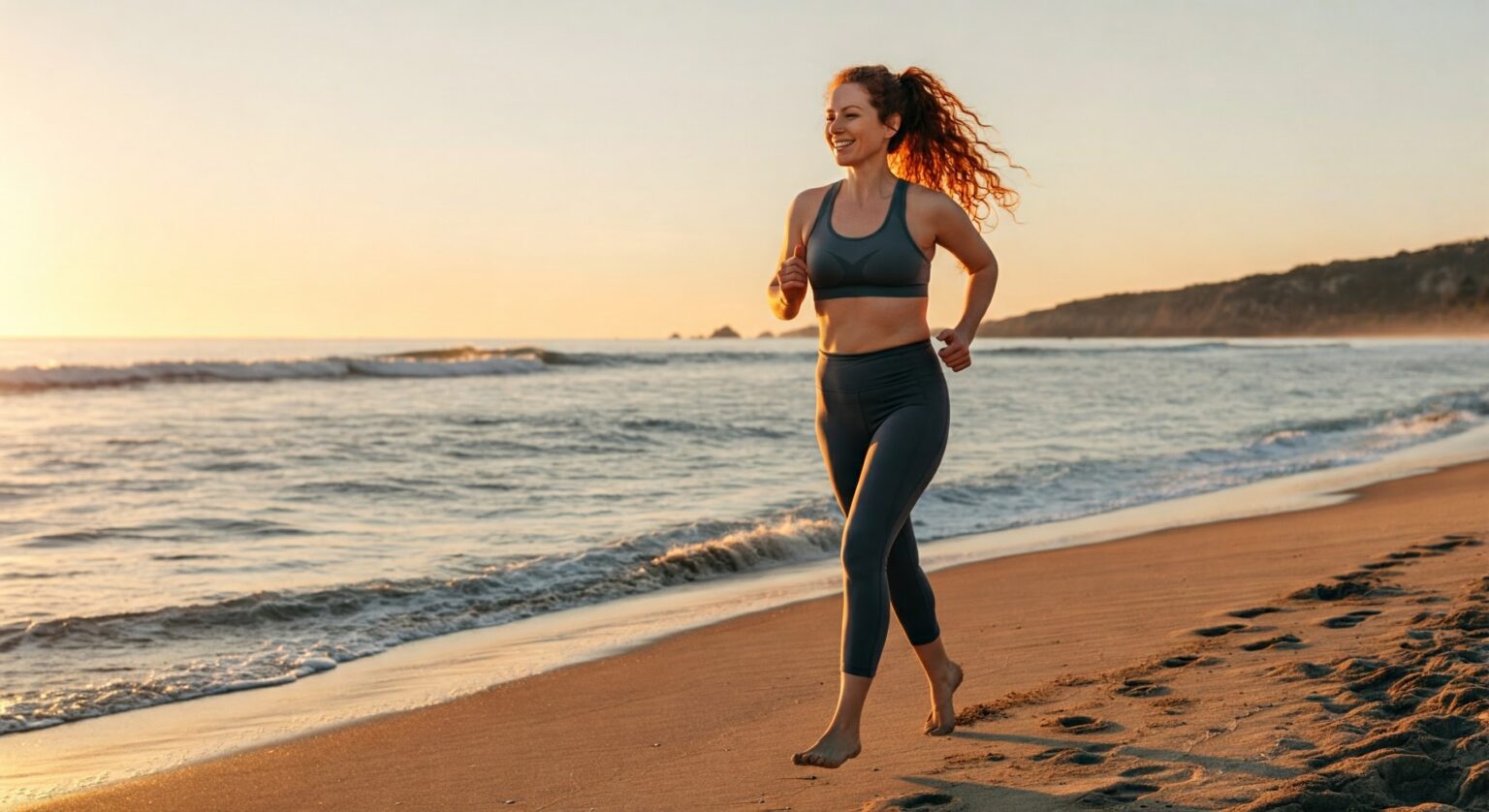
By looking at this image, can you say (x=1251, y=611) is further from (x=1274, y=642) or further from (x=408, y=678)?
(x=408, y=678)

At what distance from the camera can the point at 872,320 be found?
3.73m

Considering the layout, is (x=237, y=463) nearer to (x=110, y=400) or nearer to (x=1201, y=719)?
(x=1201, y=719)

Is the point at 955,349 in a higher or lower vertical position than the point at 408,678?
higher

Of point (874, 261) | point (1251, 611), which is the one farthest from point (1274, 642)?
point (874, 261)

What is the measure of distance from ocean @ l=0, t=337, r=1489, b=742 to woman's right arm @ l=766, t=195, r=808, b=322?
2846 millimetres

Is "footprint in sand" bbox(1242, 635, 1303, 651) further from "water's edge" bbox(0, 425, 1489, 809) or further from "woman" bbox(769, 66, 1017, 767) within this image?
"water's edge" bbox(0, 425, 1489, 809)

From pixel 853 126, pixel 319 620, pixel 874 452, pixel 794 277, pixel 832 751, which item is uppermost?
pixel 853 126

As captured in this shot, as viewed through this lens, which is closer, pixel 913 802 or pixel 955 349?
pixel 913 802

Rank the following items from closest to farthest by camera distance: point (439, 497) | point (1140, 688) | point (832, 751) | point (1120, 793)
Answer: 1. point (1120, 793)
2. point (832, 751)
3. point (1140, 688)
4. point (439, 497)

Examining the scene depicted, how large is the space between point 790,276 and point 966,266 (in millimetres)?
543

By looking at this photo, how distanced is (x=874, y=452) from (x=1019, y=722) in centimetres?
109

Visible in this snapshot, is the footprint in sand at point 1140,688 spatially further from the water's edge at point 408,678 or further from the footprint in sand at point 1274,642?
the water's edge at point 408,678

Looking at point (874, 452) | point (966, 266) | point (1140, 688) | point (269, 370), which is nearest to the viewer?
point (874, 452)

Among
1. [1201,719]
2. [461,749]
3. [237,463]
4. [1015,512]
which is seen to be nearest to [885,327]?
[1201,719]
